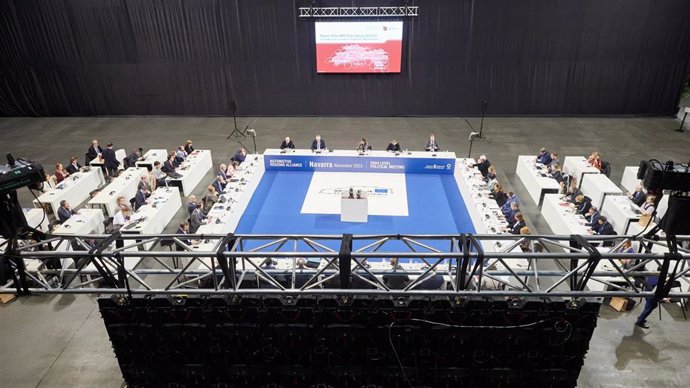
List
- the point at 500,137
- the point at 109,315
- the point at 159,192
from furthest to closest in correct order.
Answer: the point at 500,137, the point at 159,192, the point at 109,315

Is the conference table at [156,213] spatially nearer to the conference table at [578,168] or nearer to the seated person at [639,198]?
the conference table at [578,168]

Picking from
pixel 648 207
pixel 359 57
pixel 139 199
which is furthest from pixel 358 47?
pixel 648 207

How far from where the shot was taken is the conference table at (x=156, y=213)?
10.2m

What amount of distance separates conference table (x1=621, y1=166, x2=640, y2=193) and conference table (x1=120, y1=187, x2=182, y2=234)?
13.1m

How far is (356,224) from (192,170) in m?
5.49

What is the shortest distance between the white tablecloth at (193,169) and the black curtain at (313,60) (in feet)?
21.7

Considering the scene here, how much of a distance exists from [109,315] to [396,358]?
3825 millimetres

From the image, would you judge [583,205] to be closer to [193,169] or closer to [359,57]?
[193,169]

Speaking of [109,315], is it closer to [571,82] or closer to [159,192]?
[159,192]

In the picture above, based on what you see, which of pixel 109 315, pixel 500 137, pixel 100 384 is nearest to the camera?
pixel 109 315

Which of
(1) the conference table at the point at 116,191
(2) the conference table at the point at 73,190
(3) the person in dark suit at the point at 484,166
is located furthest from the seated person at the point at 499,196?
(2) the conference table at the point at 73,190

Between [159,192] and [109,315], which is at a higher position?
[109,315]

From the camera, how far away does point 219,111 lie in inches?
811

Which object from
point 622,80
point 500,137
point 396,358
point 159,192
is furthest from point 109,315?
point 622,80
